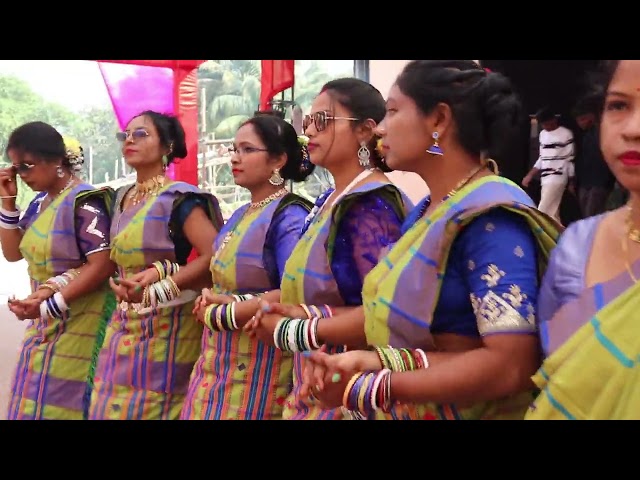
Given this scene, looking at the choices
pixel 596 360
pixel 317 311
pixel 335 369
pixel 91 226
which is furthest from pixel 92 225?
pixel 596 360

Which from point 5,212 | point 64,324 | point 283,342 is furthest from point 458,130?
point 5,212

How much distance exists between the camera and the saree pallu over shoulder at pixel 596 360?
3.07 feet

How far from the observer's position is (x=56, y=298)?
2844 mm

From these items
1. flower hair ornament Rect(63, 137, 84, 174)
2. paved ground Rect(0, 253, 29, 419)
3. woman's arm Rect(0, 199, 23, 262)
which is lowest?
paved ground Rect(0, 253, 29, 419)

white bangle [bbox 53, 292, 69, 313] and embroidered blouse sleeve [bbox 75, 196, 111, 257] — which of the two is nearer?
white bangle [bbox 53, 292, 69, 313]

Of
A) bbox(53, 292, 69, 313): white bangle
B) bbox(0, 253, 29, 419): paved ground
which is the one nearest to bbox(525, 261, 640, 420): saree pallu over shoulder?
bbox(53, 292, 69, 313): white bangle

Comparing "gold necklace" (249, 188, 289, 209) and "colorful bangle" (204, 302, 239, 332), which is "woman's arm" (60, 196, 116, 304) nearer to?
"gold necklace" (249, 188, 289, 209)

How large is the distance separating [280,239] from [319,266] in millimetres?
567

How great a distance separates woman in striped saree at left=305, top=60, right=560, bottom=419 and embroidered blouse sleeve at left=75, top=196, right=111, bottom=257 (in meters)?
1.84

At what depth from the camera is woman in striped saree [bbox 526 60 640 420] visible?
0.94 meters

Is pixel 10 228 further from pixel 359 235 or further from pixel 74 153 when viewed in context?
pixel 359 235

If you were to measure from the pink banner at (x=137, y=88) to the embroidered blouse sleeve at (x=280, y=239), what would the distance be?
2.09 m

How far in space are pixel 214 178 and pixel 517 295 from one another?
3.13 metres

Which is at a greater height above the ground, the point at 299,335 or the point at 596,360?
the point at 596,360
